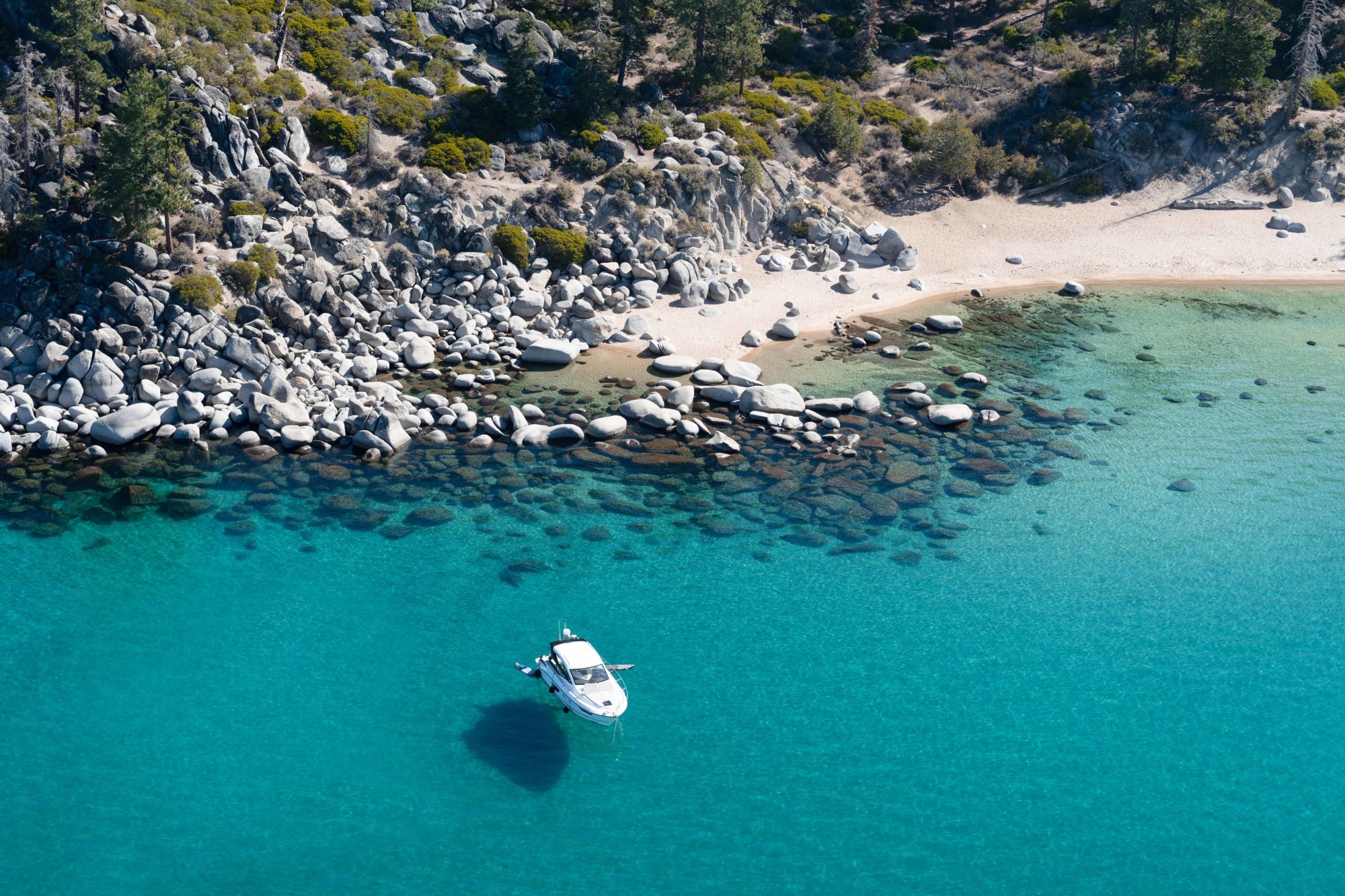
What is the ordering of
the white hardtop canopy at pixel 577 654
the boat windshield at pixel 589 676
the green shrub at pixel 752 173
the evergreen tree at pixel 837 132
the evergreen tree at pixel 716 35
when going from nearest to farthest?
1. the boat windshield at pixel 589 676
2. the white hardtop canopy at pixel 577 654
3. the green shrub at pixel 752 173
4. the evergreen tree at pixel 716 35
5. the evergreen tree at pixel 837 132

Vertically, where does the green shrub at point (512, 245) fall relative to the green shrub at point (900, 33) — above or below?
below

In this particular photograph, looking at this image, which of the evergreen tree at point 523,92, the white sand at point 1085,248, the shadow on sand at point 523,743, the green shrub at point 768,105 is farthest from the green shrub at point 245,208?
the green shrub at point 768,105

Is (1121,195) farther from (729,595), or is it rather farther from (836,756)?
Answer: (836,756)

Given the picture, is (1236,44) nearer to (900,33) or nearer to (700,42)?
(900,33)

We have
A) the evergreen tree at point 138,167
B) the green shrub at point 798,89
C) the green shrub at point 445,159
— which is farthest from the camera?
the green shrub at point 798,89

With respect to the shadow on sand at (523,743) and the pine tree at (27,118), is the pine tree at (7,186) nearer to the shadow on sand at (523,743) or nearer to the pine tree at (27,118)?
the pine tree at (27,118)

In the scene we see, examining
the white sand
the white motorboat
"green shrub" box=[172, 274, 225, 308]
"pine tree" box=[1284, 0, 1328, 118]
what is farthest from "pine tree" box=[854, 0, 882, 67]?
the white motorboat
